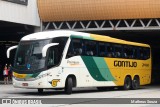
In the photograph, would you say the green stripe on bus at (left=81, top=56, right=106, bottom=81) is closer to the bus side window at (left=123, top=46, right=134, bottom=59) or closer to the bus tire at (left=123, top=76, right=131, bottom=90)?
the bus side window at (left=123, top=46, right=134, bottom=59)

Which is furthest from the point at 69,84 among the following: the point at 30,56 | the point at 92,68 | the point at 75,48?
the point at 92,68

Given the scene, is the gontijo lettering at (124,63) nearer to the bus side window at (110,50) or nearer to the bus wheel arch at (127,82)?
the bus side window at (110,50)

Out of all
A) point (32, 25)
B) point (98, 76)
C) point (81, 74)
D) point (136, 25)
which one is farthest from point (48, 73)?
point (136, 25)

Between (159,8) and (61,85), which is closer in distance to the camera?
(61,85)

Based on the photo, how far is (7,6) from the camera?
1324 inches

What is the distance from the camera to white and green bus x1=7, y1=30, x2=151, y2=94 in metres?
21.1

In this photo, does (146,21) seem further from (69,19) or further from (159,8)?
(69,19)

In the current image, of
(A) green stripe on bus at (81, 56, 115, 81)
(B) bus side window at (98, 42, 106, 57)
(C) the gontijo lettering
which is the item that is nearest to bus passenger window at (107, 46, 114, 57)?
(B) bus side window at (98, 42, 106, 57)

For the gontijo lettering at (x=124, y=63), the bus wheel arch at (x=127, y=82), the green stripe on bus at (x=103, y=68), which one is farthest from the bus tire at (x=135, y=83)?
the green stripe on bus at (x=103, y=68)

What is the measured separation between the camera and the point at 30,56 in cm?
2128

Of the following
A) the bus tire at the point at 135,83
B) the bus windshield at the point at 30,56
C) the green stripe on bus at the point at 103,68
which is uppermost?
the bus windshield at the point at 30,56

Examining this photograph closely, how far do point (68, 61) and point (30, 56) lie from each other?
6.54ft

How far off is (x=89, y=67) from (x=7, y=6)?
12083 mm

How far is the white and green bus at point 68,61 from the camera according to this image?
21094 mm
